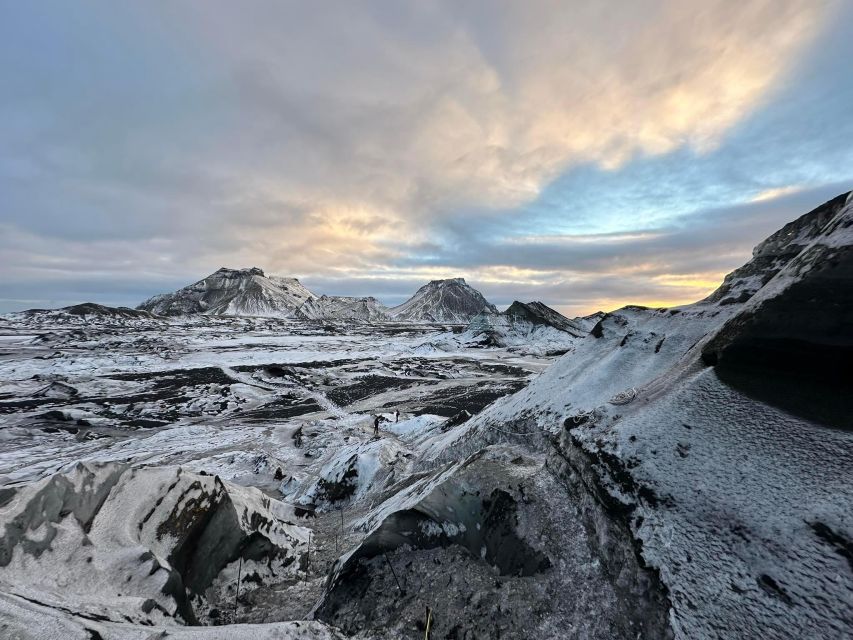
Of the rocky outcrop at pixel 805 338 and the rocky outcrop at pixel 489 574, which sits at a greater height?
the rocky outcrop at pixel 805 338

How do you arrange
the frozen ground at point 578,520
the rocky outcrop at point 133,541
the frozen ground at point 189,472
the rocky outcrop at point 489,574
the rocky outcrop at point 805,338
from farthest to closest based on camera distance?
the rocky outcrop at point 805,338 < the frozen ground at point 189,472 < the rocky outcrop at point 133,541 < the rocky outcrop at point 489,574 < the frozen ground at point 578,520

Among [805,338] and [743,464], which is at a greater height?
[805,338]

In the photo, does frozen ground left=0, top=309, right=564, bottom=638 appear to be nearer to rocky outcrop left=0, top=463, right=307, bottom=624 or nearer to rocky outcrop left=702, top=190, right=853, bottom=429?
rocky outcrop left=0, top=463, right=307, bottom=624

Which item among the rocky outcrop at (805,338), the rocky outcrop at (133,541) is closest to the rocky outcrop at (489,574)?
the rocky outcrop at (133,541)

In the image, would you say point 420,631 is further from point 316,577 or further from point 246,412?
point 246,412

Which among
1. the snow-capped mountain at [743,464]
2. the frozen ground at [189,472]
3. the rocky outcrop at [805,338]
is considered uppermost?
the rocky outcrop at [805,338]

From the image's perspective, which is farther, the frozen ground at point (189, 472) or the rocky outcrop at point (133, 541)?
the frozen ground at point (189, 472)

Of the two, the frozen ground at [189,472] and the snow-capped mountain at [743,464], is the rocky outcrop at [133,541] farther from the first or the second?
the snow-capped mountain at [743,464]

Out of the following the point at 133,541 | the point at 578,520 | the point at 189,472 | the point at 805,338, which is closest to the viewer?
the point at 805,338

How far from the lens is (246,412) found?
2761cm

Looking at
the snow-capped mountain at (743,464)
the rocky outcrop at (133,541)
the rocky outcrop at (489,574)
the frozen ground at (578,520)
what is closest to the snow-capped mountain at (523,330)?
the frozen ground at (578,520)

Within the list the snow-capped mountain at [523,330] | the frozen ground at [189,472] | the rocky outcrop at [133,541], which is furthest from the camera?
the snow-capped mountain at [523,330]

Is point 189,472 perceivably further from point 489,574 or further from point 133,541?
point 489,574

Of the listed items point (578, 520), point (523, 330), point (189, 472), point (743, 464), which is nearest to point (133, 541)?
point (189, 472)
